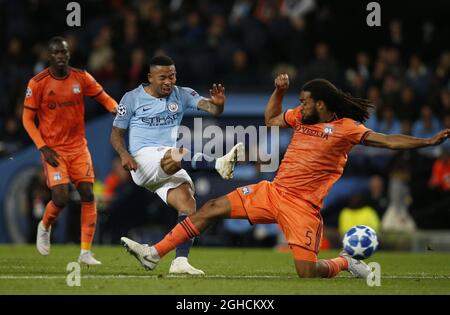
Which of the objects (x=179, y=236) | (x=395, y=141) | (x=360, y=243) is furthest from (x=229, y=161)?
(x=395, y=141)

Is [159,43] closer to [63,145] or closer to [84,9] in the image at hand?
[84,9]

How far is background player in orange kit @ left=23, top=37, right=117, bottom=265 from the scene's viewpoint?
11.7 metres

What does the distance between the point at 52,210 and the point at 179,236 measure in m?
2.73

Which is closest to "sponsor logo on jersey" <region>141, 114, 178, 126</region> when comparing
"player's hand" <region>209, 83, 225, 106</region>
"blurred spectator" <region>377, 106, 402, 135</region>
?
"player's hand" <region>209, 83, 225, 106</region>

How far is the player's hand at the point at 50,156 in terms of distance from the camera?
1159 cm

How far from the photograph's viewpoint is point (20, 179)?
18578 millimetres

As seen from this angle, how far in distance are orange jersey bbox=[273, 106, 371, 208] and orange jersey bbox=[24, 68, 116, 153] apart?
9.12 ft

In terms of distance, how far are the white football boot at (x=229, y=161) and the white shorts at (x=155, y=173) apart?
2.51 ft

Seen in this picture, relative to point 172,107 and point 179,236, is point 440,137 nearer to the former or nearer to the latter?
point 179,236

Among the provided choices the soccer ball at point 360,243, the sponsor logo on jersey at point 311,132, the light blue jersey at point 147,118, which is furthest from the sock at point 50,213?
the soccer ball at point 360,243

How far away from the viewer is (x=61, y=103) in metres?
11.9

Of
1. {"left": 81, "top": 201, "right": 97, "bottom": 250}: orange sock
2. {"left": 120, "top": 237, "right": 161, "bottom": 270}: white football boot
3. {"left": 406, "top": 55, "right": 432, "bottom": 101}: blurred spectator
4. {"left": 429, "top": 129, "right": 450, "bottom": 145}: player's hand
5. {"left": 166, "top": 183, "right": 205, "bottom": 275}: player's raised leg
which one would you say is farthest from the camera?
{"left": 406, "top": 55, "right": 432, "bottom": 101}: blurred spectator

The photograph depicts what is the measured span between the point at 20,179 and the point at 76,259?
607 centimetres
